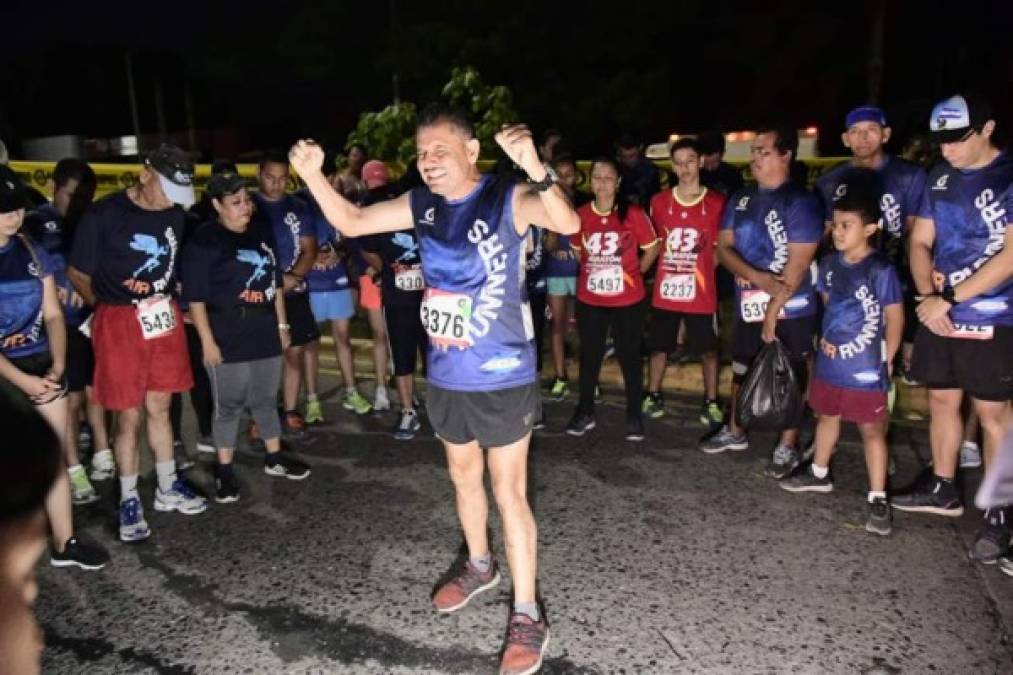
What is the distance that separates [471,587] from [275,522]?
1.53 meters

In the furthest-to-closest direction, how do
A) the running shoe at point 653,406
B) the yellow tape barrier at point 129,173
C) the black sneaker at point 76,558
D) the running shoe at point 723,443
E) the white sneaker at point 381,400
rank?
the yellow tape barrier at point 129,173, the white sneaker at point 381,400, the running shoe at point 653,406, the running shoe at point 723,443, the black sneaker at point 76,558

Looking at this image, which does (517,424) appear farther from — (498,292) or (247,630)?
(247,630)

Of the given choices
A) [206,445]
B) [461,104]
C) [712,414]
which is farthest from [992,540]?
[461,104]

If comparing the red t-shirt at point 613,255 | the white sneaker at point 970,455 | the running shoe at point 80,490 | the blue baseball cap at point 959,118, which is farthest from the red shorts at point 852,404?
the running shoe at point 80,490

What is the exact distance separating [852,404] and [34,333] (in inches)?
172

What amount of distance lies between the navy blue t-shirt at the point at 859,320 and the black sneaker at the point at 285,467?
337 centimetres

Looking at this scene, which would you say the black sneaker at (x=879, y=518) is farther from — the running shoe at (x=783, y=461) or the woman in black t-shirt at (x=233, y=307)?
the woman in black t-shirt at (x=233, y=307)

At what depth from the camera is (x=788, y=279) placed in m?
5.11

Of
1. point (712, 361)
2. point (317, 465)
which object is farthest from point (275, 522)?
point (712, 361)

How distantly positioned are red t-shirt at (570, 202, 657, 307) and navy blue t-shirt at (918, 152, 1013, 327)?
2.02m

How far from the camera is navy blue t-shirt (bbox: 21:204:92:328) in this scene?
5.17 metres

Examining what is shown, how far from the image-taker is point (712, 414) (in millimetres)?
6266

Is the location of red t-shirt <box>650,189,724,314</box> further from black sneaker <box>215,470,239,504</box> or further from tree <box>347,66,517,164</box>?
tree <box>347,66,517,164</box>

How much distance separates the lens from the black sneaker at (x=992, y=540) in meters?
4.12
